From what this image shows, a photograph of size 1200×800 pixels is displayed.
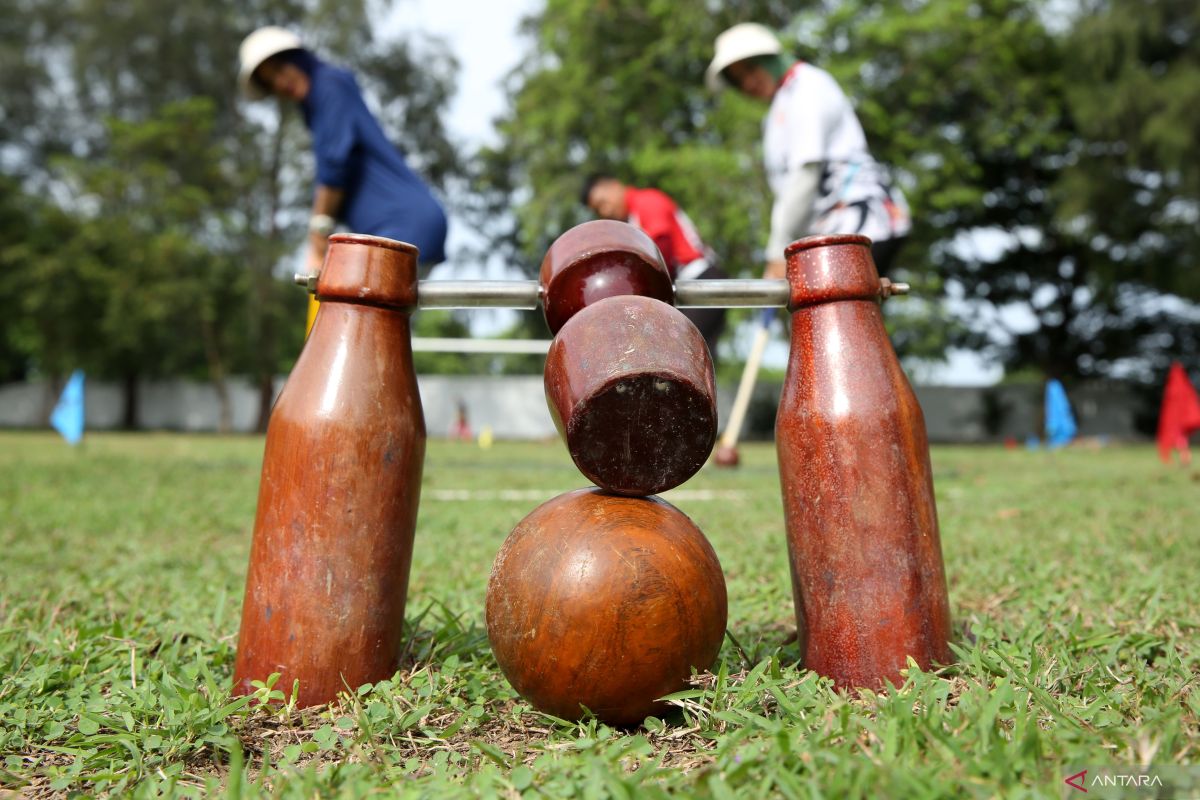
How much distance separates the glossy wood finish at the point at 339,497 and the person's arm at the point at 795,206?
10.2ft

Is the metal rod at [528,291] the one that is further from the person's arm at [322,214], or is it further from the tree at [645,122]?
the tree at [645,122]

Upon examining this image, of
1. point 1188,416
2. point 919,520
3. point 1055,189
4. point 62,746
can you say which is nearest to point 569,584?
point 919,520

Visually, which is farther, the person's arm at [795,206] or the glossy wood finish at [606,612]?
the person's arm at [795,206]

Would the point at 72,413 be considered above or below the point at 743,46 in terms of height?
below

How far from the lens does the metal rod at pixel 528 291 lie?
1.92m

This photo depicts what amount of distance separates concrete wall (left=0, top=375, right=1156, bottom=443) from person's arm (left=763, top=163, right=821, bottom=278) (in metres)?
23.1

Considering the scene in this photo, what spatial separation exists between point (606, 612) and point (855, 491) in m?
0.56

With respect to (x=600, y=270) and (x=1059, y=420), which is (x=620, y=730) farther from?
(x=1059, y=420)

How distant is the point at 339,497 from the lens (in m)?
1.77

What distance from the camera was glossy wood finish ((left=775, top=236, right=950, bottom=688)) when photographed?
175 centimetres

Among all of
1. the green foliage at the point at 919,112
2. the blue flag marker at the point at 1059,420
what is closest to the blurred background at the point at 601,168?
the green foliage at the point at 919,112

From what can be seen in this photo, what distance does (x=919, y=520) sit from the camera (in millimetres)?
1788

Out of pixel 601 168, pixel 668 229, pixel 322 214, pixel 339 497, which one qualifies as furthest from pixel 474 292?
pixel 601 168

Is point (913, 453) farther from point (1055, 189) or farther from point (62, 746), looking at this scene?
point (1055, 189)
